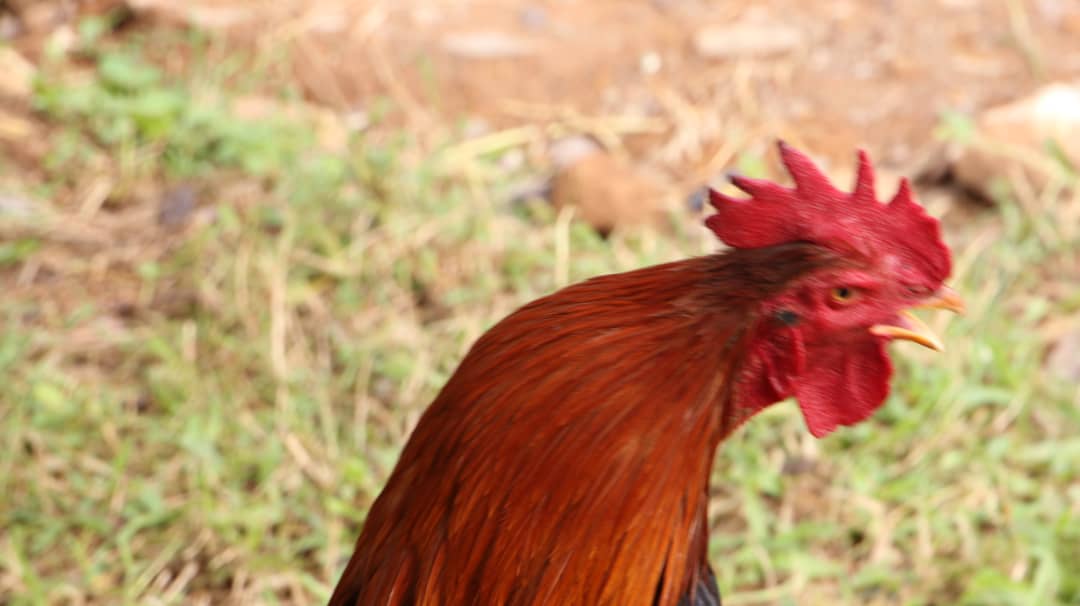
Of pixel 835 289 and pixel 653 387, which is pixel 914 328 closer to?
pixel 835 289

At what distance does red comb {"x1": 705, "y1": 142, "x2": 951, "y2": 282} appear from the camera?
1.54 metres

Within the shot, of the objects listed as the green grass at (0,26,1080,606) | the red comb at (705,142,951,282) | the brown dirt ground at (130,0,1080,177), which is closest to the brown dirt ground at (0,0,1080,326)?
the brown dirt ground at (130,0,1080,177)

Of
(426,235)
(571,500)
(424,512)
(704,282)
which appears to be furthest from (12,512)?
(704,282)

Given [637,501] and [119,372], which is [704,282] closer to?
[637,501]

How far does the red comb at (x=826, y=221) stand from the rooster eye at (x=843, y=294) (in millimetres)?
50

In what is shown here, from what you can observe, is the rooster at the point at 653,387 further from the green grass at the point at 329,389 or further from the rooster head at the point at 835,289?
the green grass at the point at 329,389

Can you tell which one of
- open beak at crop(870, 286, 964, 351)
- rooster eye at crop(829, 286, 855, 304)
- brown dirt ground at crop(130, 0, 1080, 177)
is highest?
brown dirt ground at crop(130, 0, 1080, 177)

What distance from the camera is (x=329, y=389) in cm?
322

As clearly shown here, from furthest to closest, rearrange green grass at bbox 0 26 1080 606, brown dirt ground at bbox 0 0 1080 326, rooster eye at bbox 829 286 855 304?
brown dirt ground at bbox 0 0 1080 326
green grass at bbox 0 26 1080 606
rooster eye at bbox 829 286 855 304

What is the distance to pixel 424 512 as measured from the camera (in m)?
1.63

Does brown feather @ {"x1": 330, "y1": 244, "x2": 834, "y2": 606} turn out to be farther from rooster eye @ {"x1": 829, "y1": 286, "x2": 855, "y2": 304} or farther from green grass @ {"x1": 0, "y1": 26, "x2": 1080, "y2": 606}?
green grass @ {"x1": 0, "y1": 26, "x2": 1080, "y2": 606}

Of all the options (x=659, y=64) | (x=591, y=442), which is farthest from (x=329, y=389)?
(x=659, y=64)

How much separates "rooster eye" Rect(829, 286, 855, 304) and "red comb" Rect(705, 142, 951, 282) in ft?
Answer: 0.16

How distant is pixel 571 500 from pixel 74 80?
3328mm
